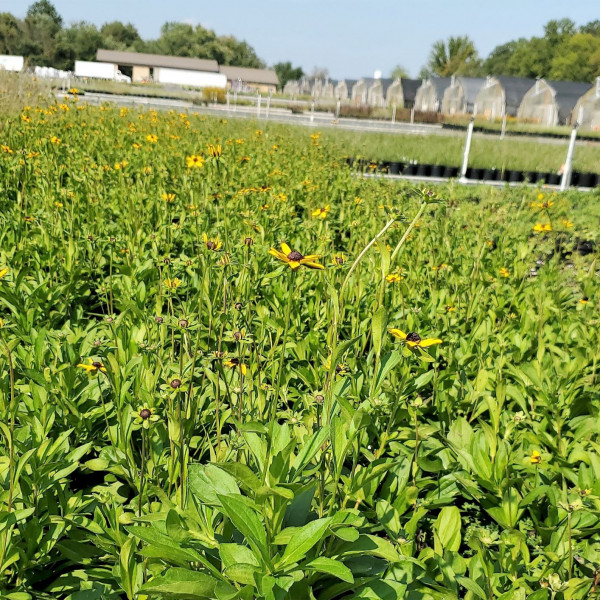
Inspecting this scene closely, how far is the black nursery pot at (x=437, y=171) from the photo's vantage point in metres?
12.7

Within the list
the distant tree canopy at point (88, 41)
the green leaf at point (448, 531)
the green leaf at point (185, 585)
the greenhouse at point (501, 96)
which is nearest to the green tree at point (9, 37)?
the distant tree canopy at point (88, 41)

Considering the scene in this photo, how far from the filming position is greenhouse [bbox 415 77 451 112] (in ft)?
125

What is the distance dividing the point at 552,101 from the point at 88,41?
2075 inches

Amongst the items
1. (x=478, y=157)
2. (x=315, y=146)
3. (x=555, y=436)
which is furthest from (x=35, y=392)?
(x=478, y=157)

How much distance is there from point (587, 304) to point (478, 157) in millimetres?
10518

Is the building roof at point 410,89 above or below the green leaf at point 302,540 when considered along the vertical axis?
above

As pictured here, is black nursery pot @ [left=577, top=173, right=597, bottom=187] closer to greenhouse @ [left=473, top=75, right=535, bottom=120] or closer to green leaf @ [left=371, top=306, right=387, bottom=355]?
green leaf @ [left=371, top=306, right=387, bottom=355]

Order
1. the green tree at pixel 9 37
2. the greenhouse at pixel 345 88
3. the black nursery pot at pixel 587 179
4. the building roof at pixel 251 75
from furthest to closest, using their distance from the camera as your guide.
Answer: the building roof at pixel 251 75
the green tree at pixel 9 37
the greenhouse at pixel 345 88
the black nursery pot at pixel 587 179

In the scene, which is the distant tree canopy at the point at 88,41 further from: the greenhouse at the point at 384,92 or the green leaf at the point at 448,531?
the green leaf at the point at 448,531

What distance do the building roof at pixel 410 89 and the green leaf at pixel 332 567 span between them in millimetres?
42945

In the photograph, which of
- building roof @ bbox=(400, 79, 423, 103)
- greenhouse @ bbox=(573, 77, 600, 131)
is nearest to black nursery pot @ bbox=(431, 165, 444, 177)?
greenhouse @ bbox=(573, 77, 600, 131)

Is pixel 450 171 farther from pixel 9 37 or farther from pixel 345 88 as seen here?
pixel 9 37

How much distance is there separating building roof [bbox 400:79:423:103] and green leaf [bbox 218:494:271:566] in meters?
42.9

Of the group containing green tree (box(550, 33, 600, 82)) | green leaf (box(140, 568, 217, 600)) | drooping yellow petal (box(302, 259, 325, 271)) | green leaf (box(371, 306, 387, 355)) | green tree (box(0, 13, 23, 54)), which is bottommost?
A: green leaf (box(140, 568, 217, 600))
